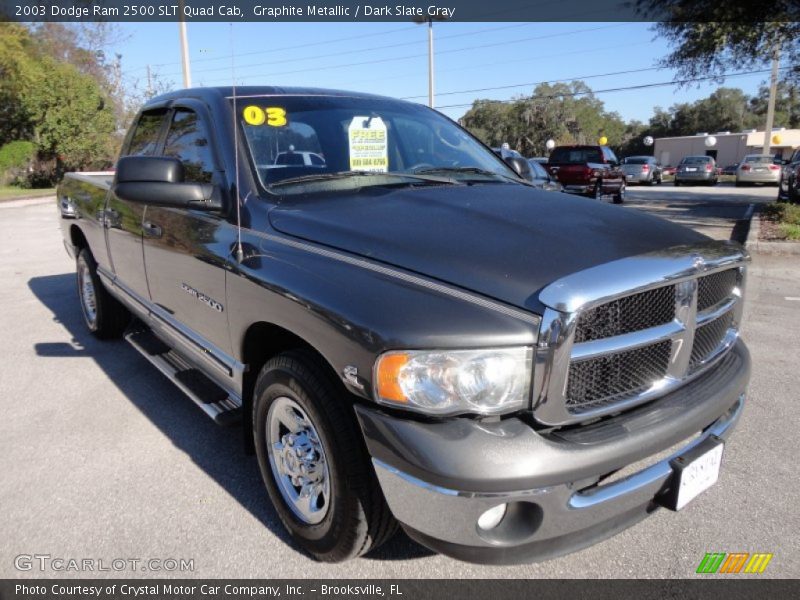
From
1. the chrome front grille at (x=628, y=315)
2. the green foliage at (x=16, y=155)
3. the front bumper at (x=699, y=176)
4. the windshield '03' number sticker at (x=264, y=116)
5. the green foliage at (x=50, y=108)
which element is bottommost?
the front bumper at (x=699, y=176)

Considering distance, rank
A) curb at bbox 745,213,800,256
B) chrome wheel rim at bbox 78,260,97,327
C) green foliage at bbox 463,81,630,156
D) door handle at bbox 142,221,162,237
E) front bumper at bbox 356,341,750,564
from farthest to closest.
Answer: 1. green foliage at bbox 463,81,630,156
2. curb at bbox 745,213,800,256
3. chrome wheel rim at bbox 78,260,97,327
4. door handle at bbox 142,221,162,237
5. front bumper at bbox 356,341,750,564

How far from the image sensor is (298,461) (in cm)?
245

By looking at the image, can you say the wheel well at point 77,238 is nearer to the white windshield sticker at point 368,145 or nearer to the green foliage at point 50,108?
the white windshield sticker at point 368,145

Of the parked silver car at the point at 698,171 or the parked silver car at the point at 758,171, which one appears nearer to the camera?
the parked silver car at the point at 758,171

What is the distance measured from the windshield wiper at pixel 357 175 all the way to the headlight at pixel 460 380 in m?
1.31

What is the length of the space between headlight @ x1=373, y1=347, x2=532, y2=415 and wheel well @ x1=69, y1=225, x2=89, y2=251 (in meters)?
4.42

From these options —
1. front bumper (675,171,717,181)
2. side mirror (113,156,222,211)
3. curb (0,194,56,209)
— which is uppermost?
side mirror (113,156,222,211)

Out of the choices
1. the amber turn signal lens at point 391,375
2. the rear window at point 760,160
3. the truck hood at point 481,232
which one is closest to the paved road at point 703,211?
the truck hood at point 481,232

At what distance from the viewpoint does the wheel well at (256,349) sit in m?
2.55

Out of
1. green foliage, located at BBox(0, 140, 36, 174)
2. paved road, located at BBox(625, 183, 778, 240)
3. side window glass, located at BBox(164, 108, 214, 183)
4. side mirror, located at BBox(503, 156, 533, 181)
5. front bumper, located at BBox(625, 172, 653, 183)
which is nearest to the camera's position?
side window glass, located at BBox(164, 108, 214, 183)

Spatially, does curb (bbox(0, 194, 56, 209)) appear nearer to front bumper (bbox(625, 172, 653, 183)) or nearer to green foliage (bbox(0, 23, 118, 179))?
green foliage (bbox(0, 23, 118, 179))

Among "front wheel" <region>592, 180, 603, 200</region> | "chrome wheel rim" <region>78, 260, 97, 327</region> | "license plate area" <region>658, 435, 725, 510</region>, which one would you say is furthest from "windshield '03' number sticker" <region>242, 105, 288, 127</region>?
"front wheel" <region>592, 180, 603, 200</region>

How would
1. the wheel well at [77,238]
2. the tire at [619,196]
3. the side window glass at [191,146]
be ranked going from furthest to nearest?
the tire at [619,196]
the wheel well at [77,238]
the side window glass at [191,146]

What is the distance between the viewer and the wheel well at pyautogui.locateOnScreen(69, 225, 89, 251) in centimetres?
545
